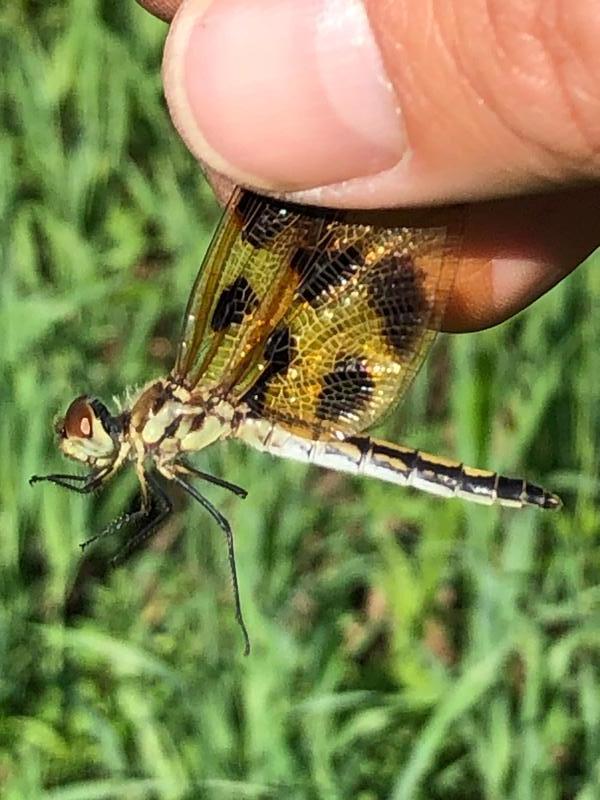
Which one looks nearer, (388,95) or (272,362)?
(388,95)

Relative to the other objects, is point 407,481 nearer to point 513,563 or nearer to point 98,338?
point 513,563

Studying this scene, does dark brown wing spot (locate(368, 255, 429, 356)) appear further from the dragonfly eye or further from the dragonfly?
the dragonfly eye

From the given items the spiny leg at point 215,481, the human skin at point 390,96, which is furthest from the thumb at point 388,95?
the spiny leg at point 215,481

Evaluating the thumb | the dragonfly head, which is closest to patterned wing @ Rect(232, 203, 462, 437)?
the dragonfly head

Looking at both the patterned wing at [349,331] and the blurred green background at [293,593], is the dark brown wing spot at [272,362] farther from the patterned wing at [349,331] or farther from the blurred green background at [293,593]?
the blurred green background at [293,593]

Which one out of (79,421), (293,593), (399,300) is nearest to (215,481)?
(79,421)

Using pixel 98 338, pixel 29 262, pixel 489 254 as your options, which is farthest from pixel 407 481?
pixel 29 262

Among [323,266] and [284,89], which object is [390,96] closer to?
[284,89]
